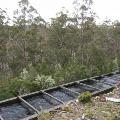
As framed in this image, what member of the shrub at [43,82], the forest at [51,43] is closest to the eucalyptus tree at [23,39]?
the forest at [51,43]

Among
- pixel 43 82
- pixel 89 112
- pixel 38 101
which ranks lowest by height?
pixel 38 101

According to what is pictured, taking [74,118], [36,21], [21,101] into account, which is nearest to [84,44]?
[36,21]

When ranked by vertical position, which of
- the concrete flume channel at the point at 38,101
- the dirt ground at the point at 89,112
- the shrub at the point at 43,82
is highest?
the dirt ground at the point at 89,112

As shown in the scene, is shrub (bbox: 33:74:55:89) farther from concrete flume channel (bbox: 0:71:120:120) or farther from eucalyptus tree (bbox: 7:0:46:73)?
eucalyptus tree (bbox: 7:0:46:73)

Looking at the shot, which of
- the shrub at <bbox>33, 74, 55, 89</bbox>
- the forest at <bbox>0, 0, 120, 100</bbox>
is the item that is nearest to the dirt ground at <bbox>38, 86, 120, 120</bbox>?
the shrub at <bbox>33, 74, 55, 89</bbox>

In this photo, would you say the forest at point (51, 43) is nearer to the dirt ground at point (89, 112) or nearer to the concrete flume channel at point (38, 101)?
the concrete flume channel at point (38, 101)

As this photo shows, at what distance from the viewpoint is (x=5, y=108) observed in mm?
13719

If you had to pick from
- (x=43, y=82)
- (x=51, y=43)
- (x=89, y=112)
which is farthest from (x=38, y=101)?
(x=51, y=43)

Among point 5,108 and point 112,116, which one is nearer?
point 112,116

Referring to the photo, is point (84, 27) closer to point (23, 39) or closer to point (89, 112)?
point (23, 39)

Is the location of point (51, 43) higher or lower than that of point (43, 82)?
higher

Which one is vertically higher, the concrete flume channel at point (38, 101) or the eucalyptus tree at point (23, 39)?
the eucalyptus tree at point (23, 39)

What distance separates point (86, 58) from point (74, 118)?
22373 mm

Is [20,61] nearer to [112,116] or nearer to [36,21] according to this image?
[36,21]
